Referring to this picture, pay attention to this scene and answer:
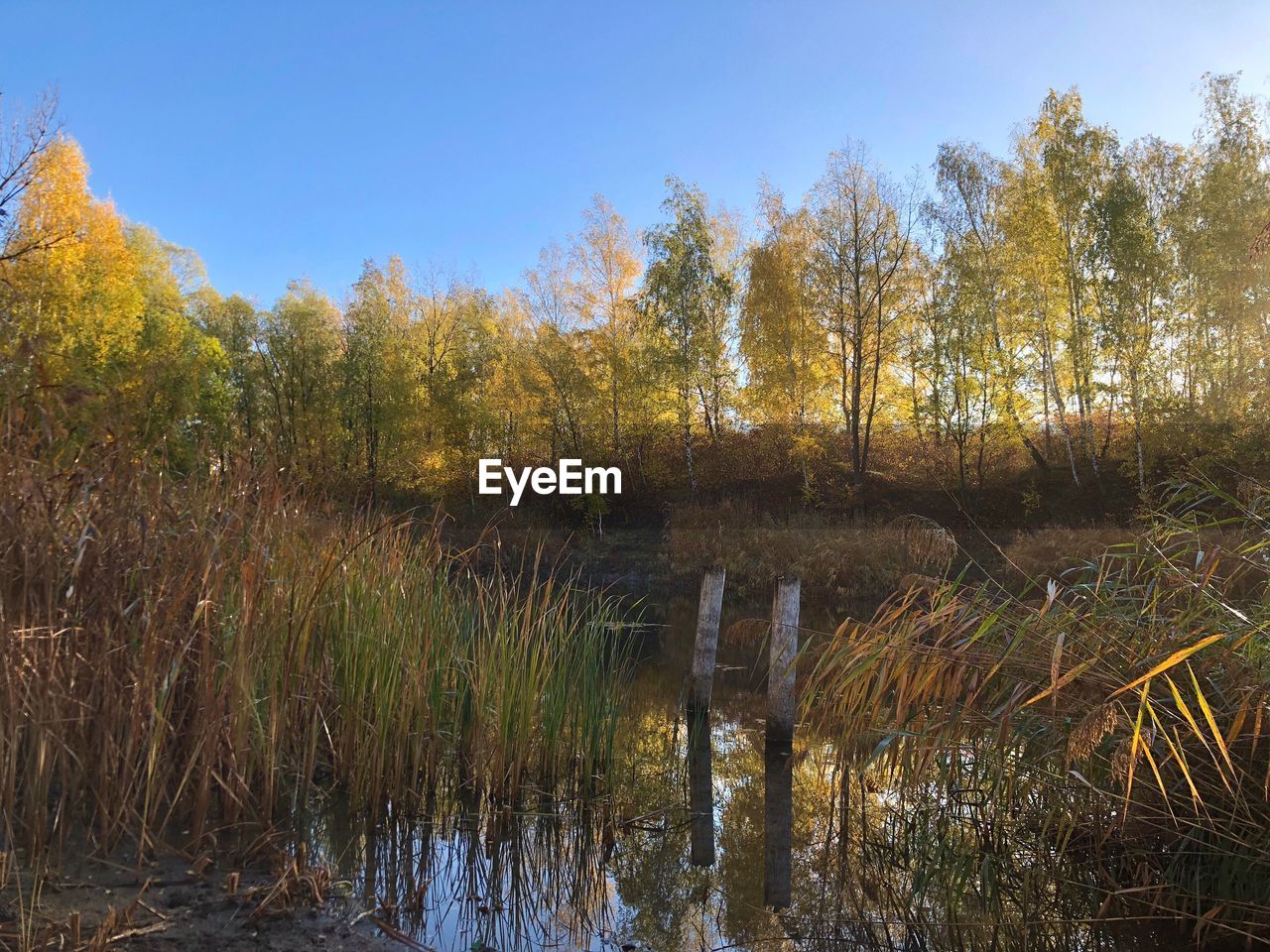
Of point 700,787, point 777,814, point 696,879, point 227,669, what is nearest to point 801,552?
point 700,787

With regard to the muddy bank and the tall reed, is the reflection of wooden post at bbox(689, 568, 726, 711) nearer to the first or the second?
the tall reed

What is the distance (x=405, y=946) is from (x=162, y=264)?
3532 centimetres

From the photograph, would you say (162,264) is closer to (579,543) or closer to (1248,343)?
(579,543)

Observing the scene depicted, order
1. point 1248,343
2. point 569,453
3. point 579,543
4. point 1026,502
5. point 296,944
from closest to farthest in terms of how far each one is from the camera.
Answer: point 296,944 < point 1248,343 < point 1026,502 < point 579,543 < point 569,453

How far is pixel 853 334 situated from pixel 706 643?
54.5 feet

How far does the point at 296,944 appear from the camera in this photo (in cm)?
254

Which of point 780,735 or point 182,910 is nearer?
point 182,910

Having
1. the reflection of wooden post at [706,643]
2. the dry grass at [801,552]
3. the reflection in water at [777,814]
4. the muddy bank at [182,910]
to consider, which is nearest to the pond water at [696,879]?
the reflection in water at [777,814]

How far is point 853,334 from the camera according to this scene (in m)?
21.9

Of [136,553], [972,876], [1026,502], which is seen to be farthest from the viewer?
[1026,502]

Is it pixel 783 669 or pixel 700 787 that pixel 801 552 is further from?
pixel 700 787

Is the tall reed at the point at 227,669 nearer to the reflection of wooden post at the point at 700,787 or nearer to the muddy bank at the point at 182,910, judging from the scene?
the muddy bank at the point at 182,910

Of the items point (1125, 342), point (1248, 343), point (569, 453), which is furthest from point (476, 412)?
point (1248, 343)

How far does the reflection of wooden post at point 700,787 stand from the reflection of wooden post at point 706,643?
0.16 metres
